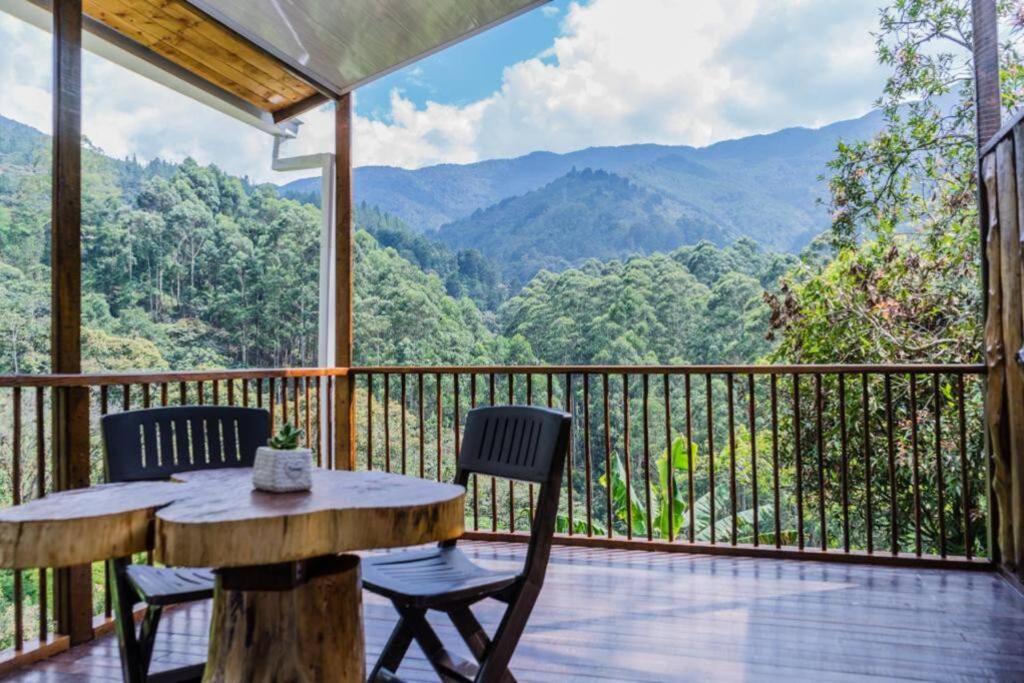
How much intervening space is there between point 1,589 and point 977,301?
8225mm

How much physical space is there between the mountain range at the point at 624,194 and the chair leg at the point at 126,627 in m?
11.6

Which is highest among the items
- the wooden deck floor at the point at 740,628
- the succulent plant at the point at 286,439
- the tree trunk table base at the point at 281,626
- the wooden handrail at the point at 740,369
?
the wooden handrail at the point at 740,369

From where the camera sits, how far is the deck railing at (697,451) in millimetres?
3334

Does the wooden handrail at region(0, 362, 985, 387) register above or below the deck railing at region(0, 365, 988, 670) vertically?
above

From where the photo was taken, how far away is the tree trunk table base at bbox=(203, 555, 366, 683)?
140 cm

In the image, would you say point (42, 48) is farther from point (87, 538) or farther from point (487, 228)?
point (487, 228)

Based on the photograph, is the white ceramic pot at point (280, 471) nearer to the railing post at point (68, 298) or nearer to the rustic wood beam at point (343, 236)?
the railing post at point (68, 298)

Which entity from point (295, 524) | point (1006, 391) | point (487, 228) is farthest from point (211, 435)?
point (487, 228)

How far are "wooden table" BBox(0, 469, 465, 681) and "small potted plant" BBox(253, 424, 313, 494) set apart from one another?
31 millimetres

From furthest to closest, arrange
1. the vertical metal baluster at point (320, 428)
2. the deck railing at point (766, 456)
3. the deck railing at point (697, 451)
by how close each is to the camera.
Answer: the vertical metal baluster at point (320, 428)
the deck railing at point (766, 456)
the deck railing at point (697, 451)

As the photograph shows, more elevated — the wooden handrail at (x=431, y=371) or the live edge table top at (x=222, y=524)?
the wooden handrail at (x=431, y=371)

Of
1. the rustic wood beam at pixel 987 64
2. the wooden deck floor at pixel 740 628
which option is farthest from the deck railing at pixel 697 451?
the rustic wood beam at pixel 987 64

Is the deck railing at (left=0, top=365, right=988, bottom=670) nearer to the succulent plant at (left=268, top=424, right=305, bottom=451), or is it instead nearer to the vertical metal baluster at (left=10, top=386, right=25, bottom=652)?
the vertical metal baluster at (left=10, top=386, right=25, bottom=652)

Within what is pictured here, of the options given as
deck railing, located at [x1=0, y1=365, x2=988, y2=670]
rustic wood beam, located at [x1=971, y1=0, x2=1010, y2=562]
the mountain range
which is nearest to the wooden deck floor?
deck railing, located at [x1=0, y1=365, x2=988, y2=670]
